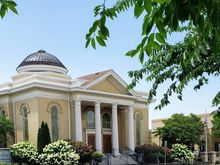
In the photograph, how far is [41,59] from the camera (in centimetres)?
4638

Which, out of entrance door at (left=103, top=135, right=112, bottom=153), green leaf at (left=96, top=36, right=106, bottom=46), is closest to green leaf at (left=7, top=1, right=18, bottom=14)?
green leaf at (left=96, top=36, right=106, bottom=46)

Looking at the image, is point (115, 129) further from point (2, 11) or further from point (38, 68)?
point (2, 11)

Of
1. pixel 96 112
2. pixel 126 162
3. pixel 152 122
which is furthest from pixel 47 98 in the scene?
pixel 152 122

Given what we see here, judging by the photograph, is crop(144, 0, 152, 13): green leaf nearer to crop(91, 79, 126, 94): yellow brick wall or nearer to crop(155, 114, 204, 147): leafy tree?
crop(91, 79, 126, 94): yellow brick wall

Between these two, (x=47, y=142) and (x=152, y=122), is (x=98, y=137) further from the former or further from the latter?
(x=152, y=122)

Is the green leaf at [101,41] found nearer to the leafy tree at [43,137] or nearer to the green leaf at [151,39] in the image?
the green leaf at [151,39]

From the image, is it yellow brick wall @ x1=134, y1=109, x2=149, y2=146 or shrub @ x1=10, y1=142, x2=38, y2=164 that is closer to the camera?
shrub @ x1=10, y1=142, x2=38, y2=164

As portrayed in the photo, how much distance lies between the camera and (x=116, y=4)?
3908 mm

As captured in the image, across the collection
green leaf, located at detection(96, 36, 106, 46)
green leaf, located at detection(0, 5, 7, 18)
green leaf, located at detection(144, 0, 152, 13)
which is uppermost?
green leaf, located at detection(0, 5, 7, 18)

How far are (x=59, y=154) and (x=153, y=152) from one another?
12.9m

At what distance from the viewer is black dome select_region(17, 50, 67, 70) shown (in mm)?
46062

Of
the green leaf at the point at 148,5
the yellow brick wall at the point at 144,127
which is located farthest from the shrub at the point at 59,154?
the green leaf at the point at 148,5

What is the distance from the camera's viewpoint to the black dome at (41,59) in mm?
46062

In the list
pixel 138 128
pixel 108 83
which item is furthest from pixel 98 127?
pixel 138 128
